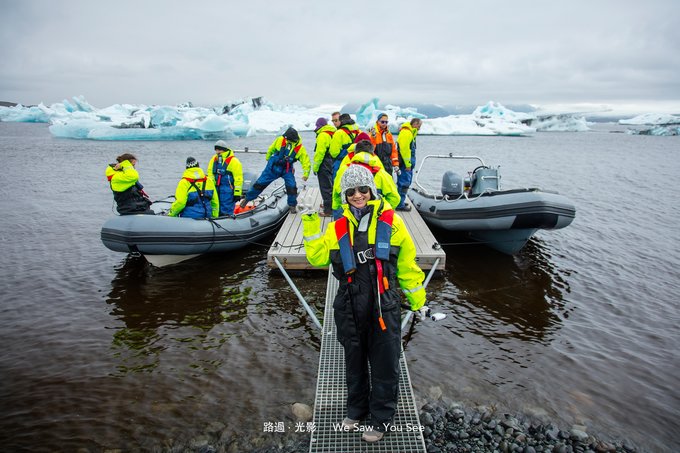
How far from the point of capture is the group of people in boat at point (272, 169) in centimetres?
626

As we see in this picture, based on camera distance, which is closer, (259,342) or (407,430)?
(407,430)

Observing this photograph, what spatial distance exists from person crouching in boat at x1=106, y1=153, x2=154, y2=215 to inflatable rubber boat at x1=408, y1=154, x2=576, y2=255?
17.4ft

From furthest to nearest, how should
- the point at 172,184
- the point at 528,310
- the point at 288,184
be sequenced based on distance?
the point at 172,184
the point at 288,184
the point at 528,310

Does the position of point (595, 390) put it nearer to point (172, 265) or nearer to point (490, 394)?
point (490, 394)

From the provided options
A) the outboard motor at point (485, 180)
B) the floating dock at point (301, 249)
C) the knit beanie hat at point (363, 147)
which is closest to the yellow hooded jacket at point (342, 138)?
the floating dock at point (301, 249)

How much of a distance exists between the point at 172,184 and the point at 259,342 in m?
12.5

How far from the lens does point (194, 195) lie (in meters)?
6.52

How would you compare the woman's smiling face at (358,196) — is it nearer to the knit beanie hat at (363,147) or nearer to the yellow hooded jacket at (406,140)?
the knit beanie hat at (363,147)

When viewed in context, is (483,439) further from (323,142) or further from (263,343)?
(323,142)

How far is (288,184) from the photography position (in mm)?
7840

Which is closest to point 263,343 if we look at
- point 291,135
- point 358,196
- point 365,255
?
point 365,255

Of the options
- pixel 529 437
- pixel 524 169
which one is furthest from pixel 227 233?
Answer: pixel 524 169

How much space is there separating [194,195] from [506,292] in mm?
5200

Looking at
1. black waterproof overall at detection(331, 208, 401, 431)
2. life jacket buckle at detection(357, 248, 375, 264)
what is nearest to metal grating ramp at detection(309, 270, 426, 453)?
black waterproof overall at detection(331, 208, 401, 431)
